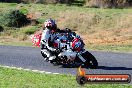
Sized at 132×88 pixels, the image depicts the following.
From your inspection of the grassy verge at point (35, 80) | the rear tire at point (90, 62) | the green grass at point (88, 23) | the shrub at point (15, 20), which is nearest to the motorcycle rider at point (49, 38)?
the rear tire at point (90, 62)

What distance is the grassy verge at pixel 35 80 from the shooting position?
40.0 ft

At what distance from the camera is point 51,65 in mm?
17203

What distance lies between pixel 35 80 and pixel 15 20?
24574 mm

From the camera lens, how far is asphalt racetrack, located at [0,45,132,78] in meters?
16.1

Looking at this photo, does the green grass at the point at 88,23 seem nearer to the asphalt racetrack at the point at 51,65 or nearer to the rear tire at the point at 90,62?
the asphalt racetrack at the point at 51,65

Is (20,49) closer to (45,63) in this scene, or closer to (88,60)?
(45,63)

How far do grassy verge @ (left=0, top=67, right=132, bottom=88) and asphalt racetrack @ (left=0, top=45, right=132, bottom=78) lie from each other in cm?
164

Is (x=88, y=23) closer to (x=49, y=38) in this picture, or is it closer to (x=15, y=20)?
(x=15, y=20)

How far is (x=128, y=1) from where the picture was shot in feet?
158

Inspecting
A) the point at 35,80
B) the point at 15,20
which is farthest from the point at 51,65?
the point at 15,20

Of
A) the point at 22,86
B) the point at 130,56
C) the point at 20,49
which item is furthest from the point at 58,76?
the point at 20,49

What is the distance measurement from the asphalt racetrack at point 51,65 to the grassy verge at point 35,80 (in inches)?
64.7

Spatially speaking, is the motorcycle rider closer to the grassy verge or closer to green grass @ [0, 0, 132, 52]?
the grassy verge

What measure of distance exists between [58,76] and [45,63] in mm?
3392
